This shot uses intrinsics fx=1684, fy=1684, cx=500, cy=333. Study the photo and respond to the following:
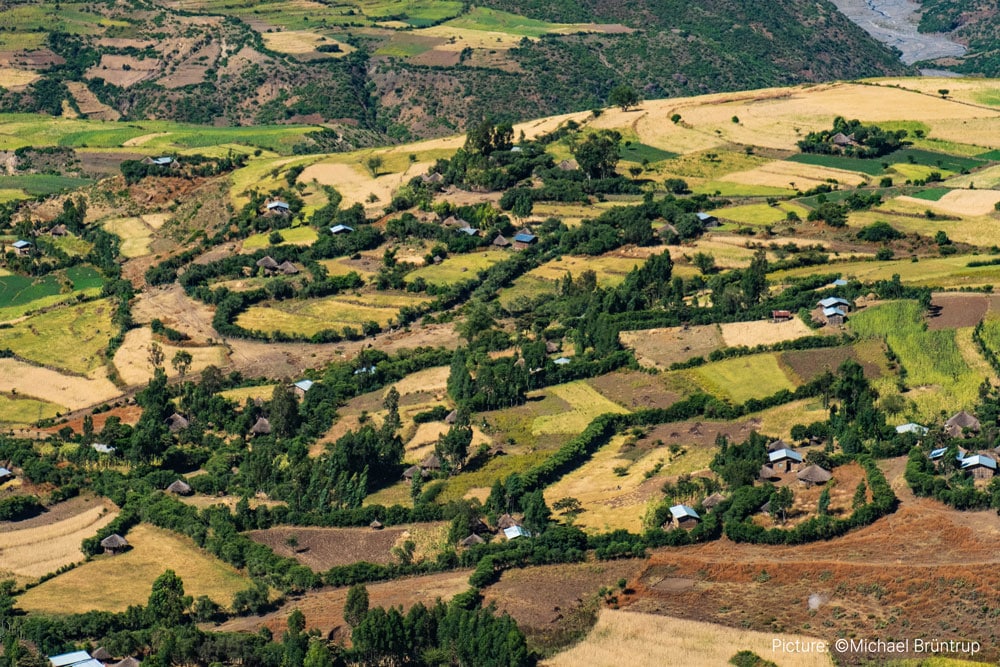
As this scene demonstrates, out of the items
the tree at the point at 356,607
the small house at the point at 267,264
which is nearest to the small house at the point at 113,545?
the tree at the point at 356,607

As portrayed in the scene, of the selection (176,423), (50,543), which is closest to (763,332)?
(176,423)

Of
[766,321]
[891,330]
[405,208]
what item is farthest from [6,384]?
[891,330]

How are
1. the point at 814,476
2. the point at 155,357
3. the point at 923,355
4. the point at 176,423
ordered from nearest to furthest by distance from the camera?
the point at 814,476
the point at 923,355
the point at 176,423
the point at 155,357

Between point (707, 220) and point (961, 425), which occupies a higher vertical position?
point (961, 425)

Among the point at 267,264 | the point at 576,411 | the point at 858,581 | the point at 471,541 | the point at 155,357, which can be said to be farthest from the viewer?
the point at 267,264

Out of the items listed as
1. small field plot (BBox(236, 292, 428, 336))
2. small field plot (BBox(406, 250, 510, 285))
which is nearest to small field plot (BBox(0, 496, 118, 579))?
small field plot (BBox(236, 292, 428, 336))

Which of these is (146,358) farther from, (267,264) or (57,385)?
(267,264)

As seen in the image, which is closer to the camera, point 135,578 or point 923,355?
point 135,578
